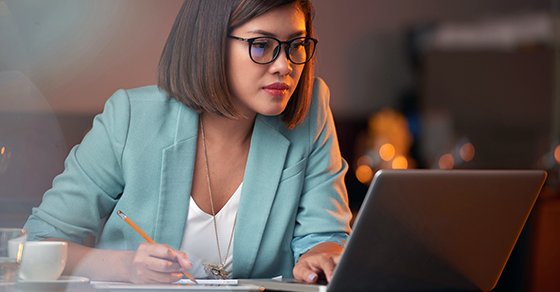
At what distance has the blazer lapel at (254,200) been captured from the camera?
1.39 m

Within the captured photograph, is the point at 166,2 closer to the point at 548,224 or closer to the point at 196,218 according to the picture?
the point at 196,218

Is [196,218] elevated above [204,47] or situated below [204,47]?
below

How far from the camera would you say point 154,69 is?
1.41 metres

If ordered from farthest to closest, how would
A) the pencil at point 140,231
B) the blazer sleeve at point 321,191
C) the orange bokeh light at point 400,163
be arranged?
1. the orange bokeh light at point 400,163
2. the blazer sleeve at point 321,191
3. the pencil at point 140,231

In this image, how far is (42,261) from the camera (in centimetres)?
107

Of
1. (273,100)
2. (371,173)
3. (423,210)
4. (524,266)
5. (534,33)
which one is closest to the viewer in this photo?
(423,210)

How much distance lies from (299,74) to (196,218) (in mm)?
277

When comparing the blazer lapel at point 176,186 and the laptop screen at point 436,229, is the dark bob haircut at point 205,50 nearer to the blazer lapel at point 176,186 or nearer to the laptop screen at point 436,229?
the blazer lapel at point 176,186

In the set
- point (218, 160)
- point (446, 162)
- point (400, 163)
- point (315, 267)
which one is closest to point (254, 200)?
point (218, 160)

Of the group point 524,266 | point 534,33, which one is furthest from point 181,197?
Answer: point 534,33

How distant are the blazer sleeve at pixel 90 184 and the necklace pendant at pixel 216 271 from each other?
181 mm

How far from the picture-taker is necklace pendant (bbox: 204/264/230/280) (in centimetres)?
134

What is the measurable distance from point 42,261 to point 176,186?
0.34 m

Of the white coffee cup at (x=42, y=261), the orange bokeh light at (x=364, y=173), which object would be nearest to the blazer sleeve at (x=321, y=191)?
the white coffee cup at (x=42, y=261)
